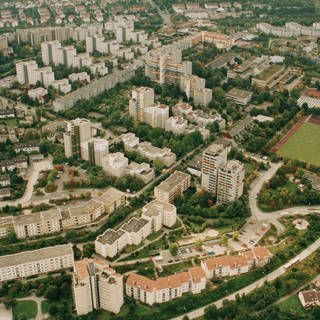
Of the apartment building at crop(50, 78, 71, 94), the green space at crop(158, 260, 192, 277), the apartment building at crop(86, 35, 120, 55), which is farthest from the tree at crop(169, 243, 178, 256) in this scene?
the apartment building at crop(86, 35, 120, 55)

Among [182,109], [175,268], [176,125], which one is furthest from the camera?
[182,109]

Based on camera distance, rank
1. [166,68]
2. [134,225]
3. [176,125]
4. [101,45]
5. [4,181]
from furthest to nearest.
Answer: [101,45]
[166,68]
[176,125]
[4,181]
[134,225]

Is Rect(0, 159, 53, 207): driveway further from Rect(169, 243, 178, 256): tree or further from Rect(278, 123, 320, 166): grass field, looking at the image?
Rect(278, 123, 320, 166): grass field

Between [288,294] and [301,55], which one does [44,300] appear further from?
[301,55]

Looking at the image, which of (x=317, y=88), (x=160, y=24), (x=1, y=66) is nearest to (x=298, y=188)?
(x=317, y=88)

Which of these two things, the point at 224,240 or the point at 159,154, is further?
the point at 159,154

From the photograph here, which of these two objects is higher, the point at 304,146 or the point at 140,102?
the point at 140,102

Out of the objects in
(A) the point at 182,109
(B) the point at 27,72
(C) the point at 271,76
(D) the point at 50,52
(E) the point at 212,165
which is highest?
(D) the point at 50,52

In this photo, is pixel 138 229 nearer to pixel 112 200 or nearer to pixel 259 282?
pixel 112 200

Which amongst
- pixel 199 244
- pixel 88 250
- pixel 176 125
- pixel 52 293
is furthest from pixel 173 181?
pixel 52 293
